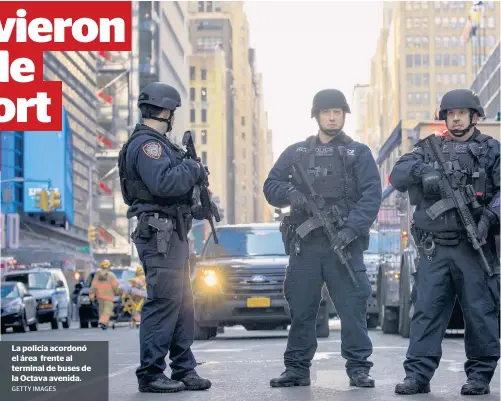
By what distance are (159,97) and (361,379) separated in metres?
2.29

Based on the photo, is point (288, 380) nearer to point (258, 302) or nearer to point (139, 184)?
point (139, 184)

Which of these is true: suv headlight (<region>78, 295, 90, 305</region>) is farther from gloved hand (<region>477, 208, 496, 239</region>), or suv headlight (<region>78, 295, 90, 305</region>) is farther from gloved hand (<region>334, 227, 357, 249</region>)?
gloved hand (<region>477, 208, 496, 239</region>)

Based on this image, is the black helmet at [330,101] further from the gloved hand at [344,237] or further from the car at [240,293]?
the car at [240,293]

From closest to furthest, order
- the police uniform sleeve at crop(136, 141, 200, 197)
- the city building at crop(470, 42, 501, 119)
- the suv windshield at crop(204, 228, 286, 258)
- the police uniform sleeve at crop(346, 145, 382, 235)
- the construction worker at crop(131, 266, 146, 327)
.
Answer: the police uniform sleeve at crop(136, 141, 200, 197) < the police uniform sleeve at crop(346, 145, 382, 235) < the suv windshield at crop(204, 228, 286, 258) < the construction worker at crop(131, 266, 146, 327) < the city building at crop(470, 42, 501, 119)

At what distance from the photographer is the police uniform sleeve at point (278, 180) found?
8812 mm

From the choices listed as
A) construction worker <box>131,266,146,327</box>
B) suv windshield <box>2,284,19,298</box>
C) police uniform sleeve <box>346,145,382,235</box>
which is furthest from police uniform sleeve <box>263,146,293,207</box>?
construction worker <box>131,266,146,327</box>

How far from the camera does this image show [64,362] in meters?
6.85

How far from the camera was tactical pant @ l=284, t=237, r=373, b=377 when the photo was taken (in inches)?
339

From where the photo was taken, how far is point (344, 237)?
8.46m

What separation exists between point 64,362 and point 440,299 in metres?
2.53

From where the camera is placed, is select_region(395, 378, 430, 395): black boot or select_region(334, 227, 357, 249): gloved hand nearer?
select_region(395, 378, 430, 395): black boot

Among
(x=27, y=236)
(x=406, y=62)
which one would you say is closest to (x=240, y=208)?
(x=406, y=62)

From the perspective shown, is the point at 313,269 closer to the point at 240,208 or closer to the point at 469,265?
the point at 469,265

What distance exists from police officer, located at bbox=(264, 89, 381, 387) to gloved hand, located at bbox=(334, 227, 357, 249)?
0.03 metres
